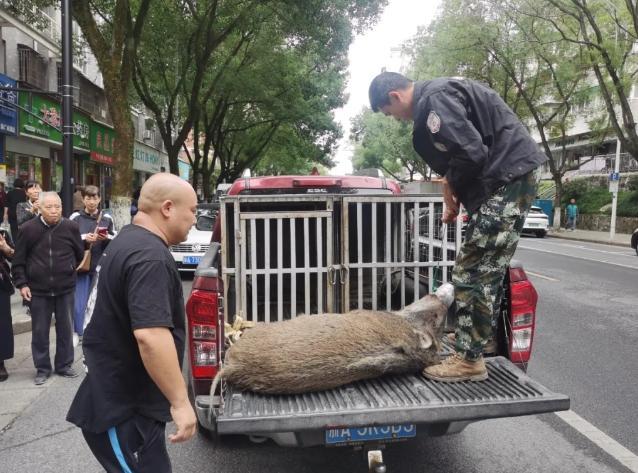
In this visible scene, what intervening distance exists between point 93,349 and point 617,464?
3.38 m

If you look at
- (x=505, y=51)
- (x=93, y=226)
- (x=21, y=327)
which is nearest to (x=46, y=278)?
(x=93, y=226)

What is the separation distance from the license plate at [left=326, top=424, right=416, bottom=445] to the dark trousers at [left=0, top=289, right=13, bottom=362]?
4072mm

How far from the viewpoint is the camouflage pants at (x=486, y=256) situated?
10.5 feet

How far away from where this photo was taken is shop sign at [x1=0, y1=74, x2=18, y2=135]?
1672cm

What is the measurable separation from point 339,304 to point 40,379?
10.6 ft

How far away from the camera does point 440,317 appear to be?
12.2ft

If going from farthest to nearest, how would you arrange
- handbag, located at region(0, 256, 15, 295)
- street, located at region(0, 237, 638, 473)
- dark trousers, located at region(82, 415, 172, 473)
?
handbag, located at region(0, 256, 15, 295), street, located at region(0, 237, 638, 473), dark trousers, located at region(82, 415, 172, 473)

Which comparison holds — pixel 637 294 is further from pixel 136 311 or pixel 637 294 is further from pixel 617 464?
pixel 136 311

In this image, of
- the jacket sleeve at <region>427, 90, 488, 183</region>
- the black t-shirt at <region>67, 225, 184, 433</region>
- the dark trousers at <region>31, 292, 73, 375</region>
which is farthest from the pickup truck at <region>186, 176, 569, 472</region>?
the dark trousers at <region>31, 292, 73, 375</region>

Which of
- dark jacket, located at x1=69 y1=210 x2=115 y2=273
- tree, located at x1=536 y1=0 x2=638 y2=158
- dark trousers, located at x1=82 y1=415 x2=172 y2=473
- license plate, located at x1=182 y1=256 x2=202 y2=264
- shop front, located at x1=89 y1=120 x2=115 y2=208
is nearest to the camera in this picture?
dark trousers, located at x1=82 y1=415 x2=172 y2=473

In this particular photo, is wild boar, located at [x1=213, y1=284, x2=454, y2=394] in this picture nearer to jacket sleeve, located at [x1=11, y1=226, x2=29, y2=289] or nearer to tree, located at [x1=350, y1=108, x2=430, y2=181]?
jacket sleeve, located at [x1=11, y1=226, x2=29, y2=289]

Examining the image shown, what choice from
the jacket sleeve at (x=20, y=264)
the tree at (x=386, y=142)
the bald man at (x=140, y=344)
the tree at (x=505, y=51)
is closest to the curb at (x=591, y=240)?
the tree at (x=505, y=51)

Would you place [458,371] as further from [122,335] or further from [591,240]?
[591,240]

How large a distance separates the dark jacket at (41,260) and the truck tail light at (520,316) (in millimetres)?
4297
